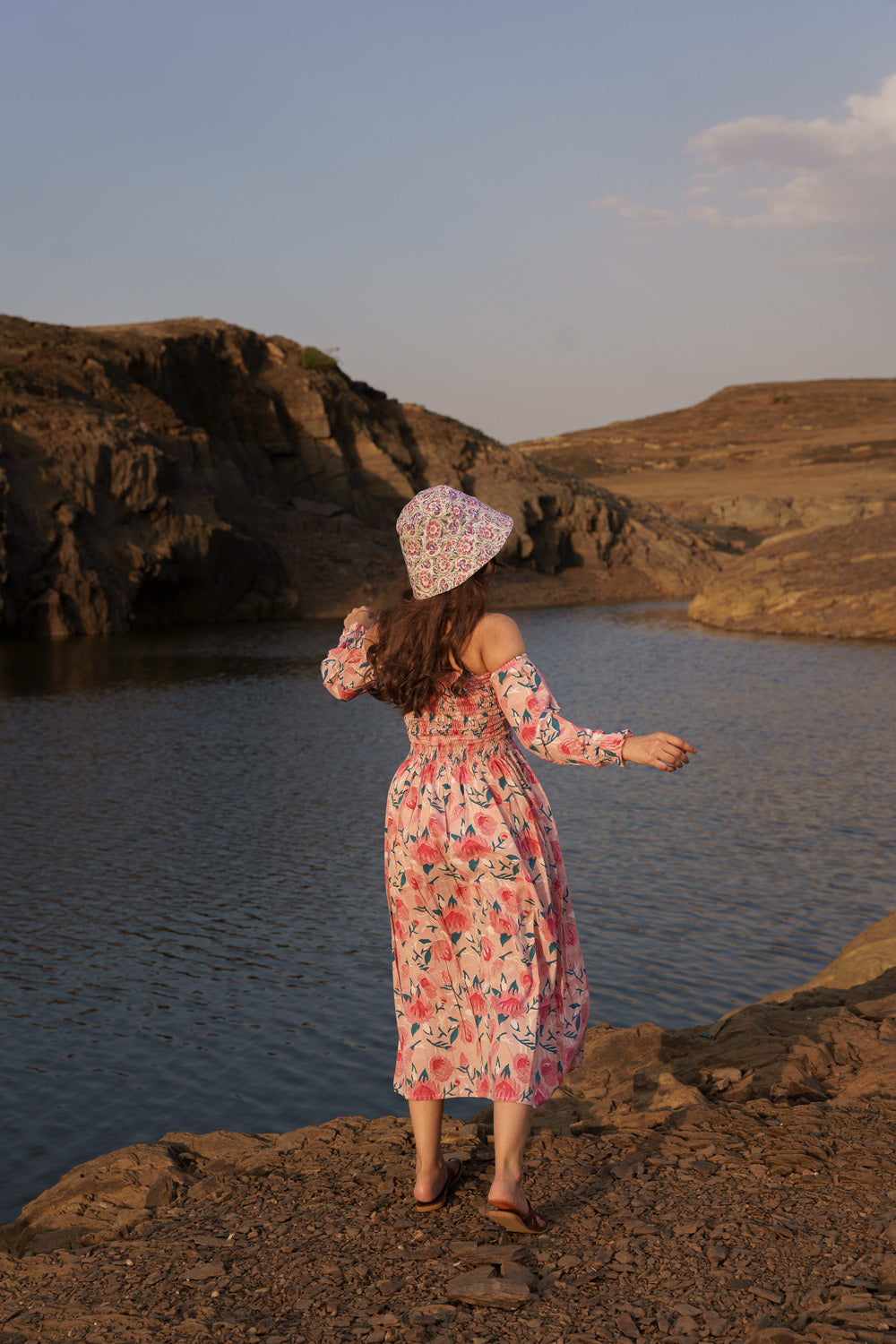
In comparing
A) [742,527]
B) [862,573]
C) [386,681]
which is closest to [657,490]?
[742,527]

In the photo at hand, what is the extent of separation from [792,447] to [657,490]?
20.3 metres

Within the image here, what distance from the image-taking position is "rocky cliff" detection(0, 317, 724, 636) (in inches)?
1465

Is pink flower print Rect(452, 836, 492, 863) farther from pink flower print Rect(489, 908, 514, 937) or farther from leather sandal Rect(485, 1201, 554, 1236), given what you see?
leather sandal Rect(485, 1201, 554, 1236)

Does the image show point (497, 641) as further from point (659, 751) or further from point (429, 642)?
point (659, 751)

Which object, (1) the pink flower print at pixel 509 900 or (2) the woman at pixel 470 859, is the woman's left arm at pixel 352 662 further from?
(1) the pink flower print at pixel 509 900

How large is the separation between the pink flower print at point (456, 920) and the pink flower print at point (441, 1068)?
0.41 m

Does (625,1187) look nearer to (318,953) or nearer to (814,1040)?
(814,1040)

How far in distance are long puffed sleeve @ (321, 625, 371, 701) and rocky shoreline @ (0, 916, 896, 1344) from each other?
5.46ft

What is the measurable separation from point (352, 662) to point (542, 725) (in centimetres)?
73

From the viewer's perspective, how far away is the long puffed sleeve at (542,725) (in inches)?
143

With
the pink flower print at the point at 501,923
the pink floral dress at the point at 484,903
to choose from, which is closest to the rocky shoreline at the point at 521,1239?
the pink floral dress at the point at 484,903

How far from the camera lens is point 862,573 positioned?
36312 millimetres

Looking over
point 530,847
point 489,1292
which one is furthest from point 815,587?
point 489,1292

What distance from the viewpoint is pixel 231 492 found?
158ft
